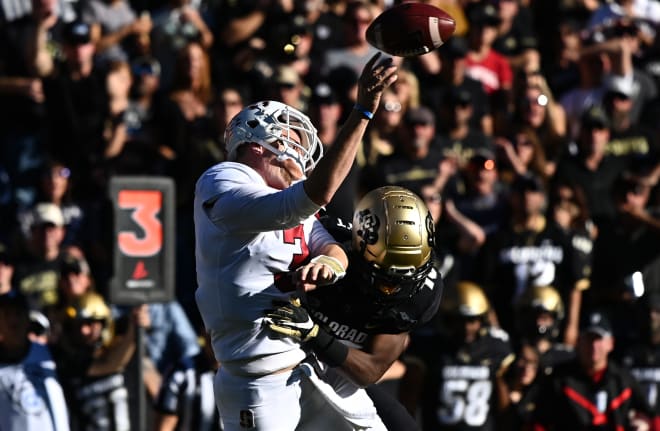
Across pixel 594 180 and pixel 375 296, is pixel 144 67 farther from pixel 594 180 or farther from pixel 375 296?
pixel 375 296

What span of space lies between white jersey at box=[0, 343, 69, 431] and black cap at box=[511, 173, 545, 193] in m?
3.39

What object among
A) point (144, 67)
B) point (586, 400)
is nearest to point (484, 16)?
point (144, 67)

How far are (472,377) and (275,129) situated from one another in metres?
4.29

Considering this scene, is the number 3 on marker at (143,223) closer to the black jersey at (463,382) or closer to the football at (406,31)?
the black jersey at (463,382)

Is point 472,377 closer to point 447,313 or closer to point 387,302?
point 447,313

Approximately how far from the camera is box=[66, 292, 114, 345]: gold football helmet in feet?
32.0

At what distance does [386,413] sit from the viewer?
21.6 ft

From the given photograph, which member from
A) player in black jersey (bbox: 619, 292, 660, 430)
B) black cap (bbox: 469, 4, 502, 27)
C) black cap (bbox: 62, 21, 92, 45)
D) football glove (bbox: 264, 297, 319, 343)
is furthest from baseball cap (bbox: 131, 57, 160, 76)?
football glove (bbox: 264, 297, 319, 343)

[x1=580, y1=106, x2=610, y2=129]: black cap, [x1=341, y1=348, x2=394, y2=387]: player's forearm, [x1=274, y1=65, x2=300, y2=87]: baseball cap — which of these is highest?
[x1=341, y1=348, x2=394, y2=387]: player's forearm

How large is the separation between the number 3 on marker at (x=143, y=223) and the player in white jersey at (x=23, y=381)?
2.33 ft

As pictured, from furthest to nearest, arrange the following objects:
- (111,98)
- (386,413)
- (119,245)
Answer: (111,98) → (119,245) → (386,413)

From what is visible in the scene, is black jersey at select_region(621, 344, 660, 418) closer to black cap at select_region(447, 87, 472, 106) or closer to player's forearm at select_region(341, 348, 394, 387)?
black cap at select_region(447, 87, 472, 106)

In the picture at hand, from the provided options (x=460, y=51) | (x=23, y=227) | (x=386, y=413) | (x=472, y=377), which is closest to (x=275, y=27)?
(x=460, y=51)

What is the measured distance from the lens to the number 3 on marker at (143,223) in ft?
30.5
